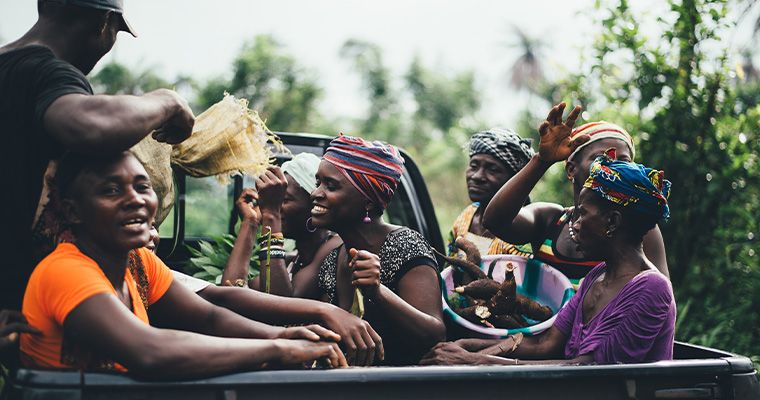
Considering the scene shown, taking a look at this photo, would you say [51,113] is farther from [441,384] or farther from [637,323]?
[637,323]

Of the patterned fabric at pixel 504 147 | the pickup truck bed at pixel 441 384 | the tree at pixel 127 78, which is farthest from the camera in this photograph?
the tree at pixel 127 78

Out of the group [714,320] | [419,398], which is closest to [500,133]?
[419,398]

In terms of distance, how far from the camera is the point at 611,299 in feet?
9.08

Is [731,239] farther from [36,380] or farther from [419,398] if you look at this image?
[36,380]

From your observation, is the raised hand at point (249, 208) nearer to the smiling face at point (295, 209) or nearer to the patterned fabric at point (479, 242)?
the smiling face at point (295, 209)

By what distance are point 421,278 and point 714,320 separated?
15.2 feet

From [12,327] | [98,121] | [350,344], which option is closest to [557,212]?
[350,344]

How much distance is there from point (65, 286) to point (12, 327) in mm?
181

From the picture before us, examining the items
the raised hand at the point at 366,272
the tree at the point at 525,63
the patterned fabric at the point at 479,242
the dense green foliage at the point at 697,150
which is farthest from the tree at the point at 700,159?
the tree at the point at 525,63

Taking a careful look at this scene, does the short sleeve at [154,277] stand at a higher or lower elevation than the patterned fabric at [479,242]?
lower

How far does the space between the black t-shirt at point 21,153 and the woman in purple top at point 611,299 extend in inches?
56.4

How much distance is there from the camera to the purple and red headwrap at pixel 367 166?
3182 mm

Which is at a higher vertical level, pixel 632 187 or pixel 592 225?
pixel 632 187

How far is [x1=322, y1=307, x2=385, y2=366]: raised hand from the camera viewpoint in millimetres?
2578
